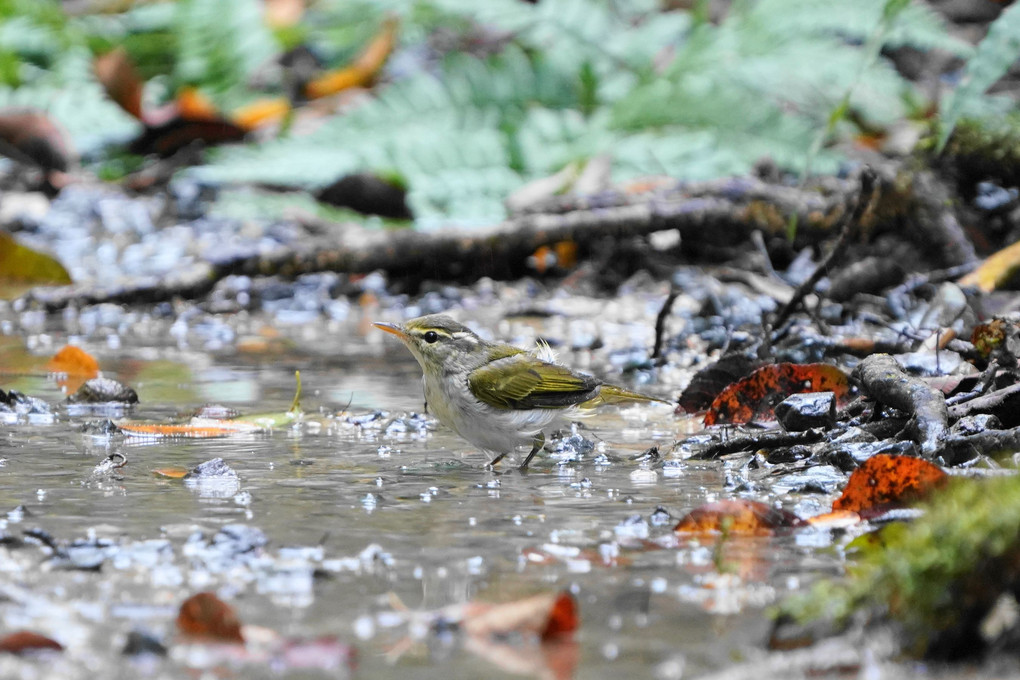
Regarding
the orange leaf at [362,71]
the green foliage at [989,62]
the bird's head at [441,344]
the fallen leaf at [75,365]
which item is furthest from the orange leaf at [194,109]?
the green foliage at [989,62]

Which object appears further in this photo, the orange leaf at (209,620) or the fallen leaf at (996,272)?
the fallen leaf at (996,272)

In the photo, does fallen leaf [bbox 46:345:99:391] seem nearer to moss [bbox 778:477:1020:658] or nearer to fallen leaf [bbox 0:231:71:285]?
fallen leaf [bbox 0:231:71:285]

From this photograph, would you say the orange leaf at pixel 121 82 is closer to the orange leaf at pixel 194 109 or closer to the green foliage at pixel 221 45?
the orange leaf at pixel 194 109

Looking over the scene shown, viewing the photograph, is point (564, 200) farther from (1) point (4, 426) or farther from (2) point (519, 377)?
(1) point (4, 426)

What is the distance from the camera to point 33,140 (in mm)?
10391

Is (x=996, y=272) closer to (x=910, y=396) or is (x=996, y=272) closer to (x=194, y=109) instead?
(x=910, y=396)

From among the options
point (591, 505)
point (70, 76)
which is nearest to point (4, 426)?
point (591, 505)

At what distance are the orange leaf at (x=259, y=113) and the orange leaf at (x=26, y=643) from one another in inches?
363

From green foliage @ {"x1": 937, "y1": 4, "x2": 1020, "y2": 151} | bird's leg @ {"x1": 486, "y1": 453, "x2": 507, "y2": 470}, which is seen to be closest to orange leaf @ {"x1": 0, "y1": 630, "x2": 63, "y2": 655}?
bird's leg @ {"x1": 486, "y1": 453, "x2": 507, "y2": 470}

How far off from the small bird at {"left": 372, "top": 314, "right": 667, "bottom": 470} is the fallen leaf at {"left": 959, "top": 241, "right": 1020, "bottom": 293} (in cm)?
184

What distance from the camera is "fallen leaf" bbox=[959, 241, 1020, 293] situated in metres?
5.13

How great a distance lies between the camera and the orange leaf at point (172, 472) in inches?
126

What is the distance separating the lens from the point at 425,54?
13.7m

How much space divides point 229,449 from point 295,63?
10.9 meters
